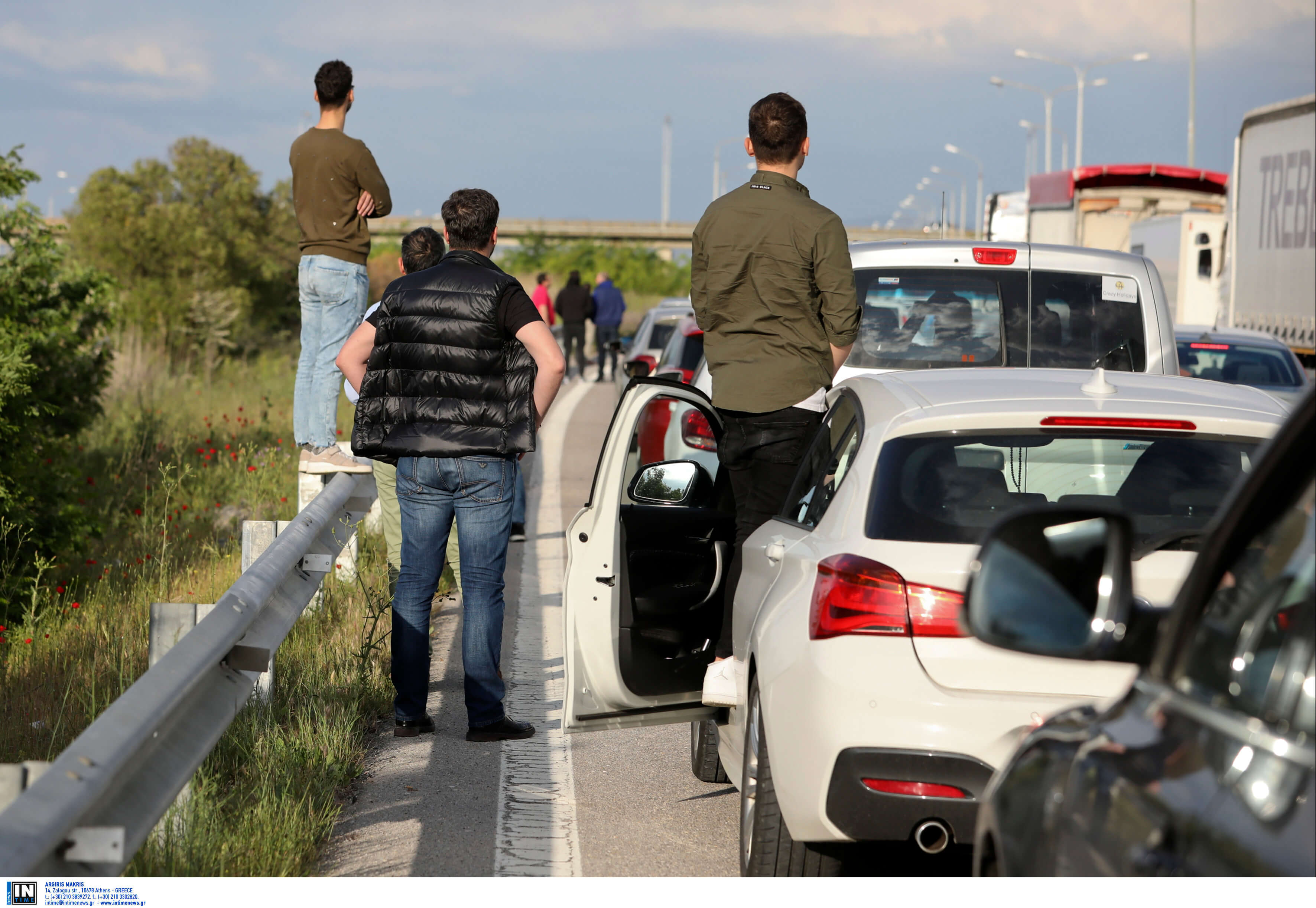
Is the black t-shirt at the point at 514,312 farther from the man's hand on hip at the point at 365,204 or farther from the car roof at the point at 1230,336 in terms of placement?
the car roof at the point at 1230,336

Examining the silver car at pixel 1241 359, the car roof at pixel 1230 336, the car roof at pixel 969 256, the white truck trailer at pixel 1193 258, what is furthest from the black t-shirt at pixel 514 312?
the white truck trailer at pixel 1193 258

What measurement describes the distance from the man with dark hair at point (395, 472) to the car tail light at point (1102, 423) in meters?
4.50

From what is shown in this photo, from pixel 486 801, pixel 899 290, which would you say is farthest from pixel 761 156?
pixel 486 801

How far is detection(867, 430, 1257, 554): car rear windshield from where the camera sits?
3.97 m

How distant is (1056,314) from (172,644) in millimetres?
4452

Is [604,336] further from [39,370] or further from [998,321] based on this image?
[998,321]

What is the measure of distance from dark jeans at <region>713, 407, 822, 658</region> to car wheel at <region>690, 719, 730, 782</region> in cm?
67

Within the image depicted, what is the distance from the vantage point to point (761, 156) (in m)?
6.06

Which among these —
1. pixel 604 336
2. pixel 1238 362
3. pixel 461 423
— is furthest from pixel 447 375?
pixel 604 336

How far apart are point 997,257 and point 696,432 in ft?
9.94

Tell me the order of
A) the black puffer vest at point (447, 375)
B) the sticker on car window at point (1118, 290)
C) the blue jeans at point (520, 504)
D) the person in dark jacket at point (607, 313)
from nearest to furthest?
the black puffer vest at point (447, 375), the sticker on car window at point (1118, 290), the blue jeans at point (520, 504), the person in dark jacket at point (607, 313)

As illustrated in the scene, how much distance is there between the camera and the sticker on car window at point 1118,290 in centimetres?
719

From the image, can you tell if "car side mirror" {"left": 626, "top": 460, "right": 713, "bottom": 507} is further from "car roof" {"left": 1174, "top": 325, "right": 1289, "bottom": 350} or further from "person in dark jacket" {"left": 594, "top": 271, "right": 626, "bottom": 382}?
"person in dark jacket" {"left": 594, "top": 271, "right": 626, "bottom": 382}
